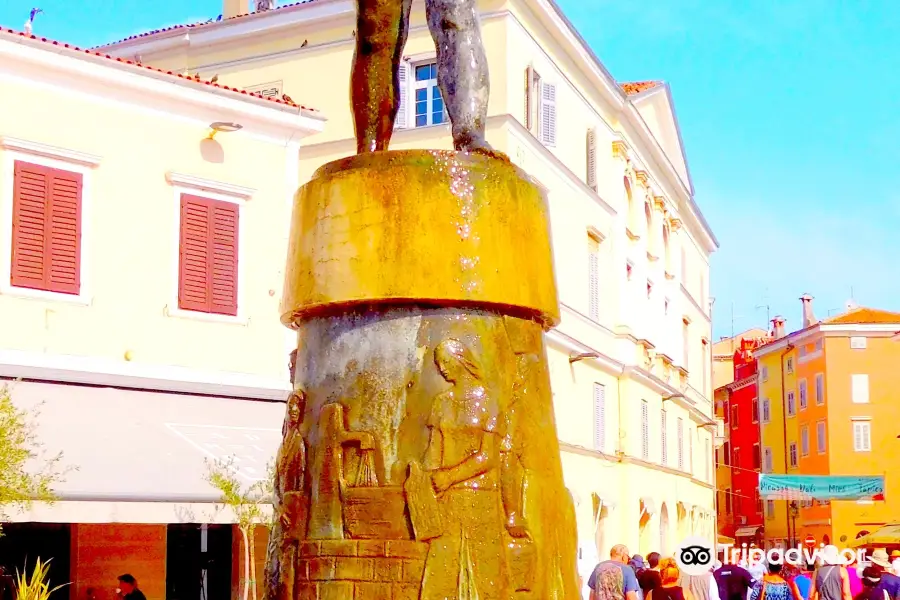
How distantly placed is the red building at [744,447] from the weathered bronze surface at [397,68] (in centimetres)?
6823

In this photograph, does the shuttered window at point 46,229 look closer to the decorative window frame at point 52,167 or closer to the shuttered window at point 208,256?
A: the decorative window frame at point 52,167

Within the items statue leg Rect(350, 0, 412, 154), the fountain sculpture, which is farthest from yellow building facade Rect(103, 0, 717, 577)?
the fountain sculpture

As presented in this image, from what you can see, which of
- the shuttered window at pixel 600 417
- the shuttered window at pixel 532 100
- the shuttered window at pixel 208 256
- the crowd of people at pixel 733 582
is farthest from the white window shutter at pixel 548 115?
the crowd of people at pixel 733 582

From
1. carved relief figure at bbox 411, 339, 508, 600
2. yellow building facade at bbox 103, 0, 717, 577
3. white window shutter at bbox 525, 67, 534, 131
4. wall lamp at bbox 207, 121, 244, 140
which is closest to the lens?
carved relief figure at bbox 411, 339, 508, 600

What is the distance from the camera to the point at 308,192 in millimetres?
6000

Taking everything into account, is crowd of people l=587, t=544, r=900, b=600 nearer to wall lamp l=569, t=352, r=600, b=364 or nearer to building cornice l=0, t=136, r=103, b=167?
building cornice l=0, t=136, r=103, b=167

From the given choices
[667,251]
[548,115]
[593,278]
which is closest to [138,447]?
[548,115]

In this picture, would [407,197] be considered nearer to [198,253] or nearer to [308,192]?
[308,192]

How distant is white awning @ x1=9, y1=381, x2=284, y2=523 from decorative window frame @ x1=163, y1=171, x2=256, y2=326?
137 centimetres

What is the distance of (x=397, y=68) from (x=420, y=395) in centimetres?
170

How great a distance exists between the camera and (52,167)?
18062 mm

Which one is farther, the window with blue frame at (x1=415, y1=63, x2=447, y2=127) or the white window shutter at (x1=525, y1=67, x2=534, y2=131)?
the white window shutter at (x1=525, y1=67, x2=534, y2=131)

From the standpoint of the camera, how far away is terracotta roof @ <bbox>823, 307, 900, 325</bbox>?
63.7 meters

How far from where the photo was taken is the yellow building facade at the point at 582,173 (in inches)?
1064
